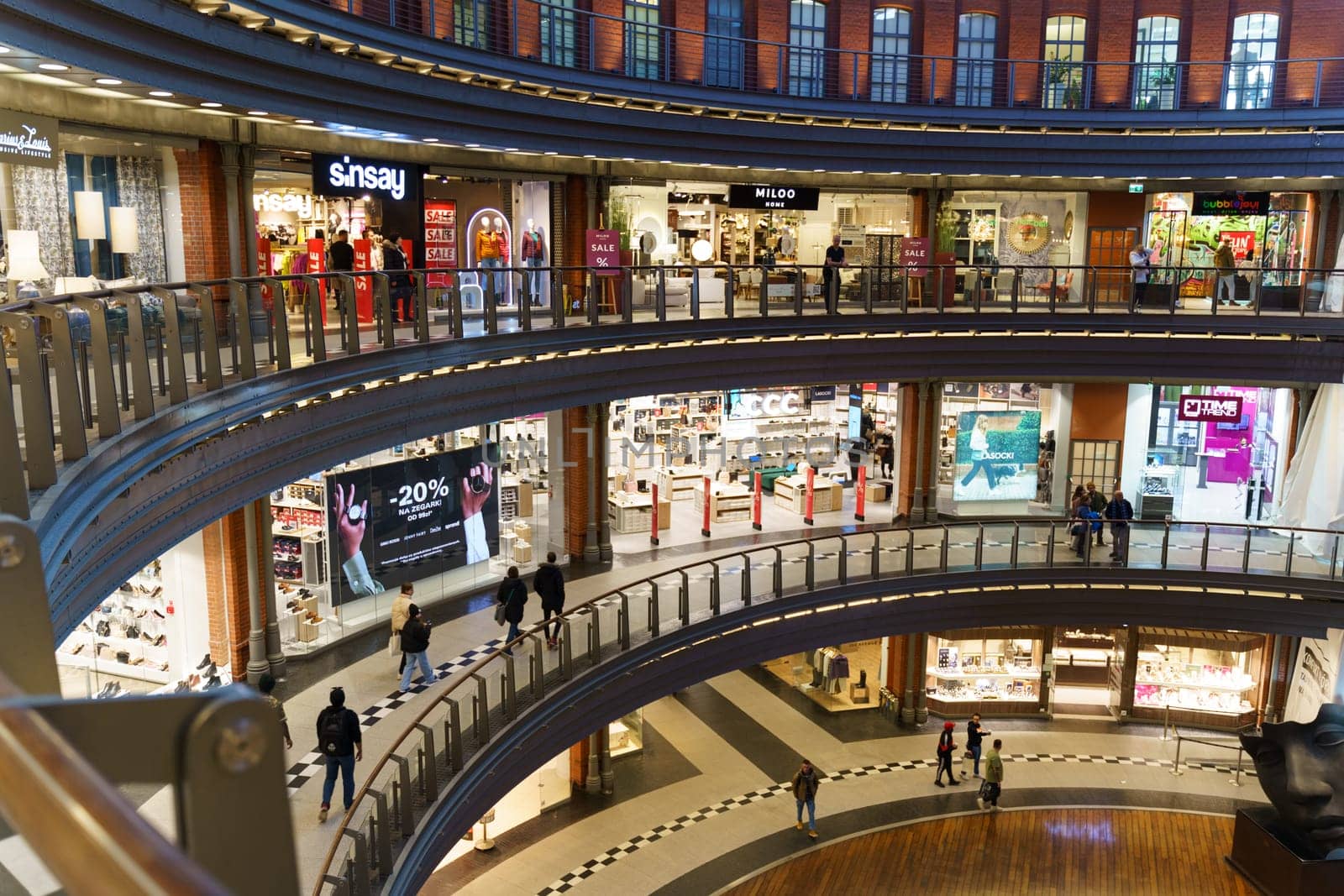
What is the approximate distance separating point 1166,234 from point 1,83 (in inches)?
900

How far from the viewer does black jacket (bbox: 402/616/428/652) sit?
47.1 ft

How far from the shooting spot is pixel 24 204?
11.1 meters

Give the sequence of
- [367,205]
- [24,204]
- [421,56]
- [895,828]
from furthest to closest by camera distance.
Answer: [895,828]
[367,205]
[421,56]
[24,204]

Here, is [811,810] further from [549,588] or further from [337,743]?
[337,743]

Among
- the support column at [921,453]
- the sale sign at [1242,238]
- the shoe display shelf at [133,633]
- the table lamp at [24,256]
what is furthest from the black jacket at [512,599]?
the sale sign at [1242,238]

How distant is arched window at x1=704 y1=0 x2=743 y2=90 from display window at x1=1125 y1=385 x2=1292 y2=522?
1149 centimetres

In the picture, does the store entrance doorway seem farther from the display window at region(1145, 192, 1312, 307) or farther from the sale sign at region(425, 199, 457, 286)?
the sale sign at region(425, 199, 457, 286)

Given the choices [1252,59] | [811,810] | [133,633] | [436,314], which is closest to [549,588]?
[436,314]

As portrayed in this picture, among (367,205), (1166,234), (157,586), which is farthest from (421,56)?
(1166,234)

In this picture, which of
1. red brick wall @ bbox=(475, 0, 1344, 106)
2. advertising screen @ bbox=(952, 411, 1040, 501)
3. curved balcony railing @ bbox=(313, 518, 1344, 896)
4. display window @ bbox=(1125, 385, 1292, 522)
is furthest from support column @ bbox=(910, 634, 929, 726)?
red brick wall @ bbox=(475, 0, 1344, 106)

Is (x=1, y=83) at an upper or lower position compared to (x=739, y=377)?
upper

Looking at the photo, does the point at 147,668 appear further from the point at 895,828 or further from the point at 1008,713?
the point at 1008,713

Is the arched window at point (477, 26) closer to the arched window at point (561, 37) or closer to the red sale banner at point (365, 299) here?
the arched window at point (561, 37)

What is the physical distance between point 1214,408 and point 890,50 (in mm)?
10519
